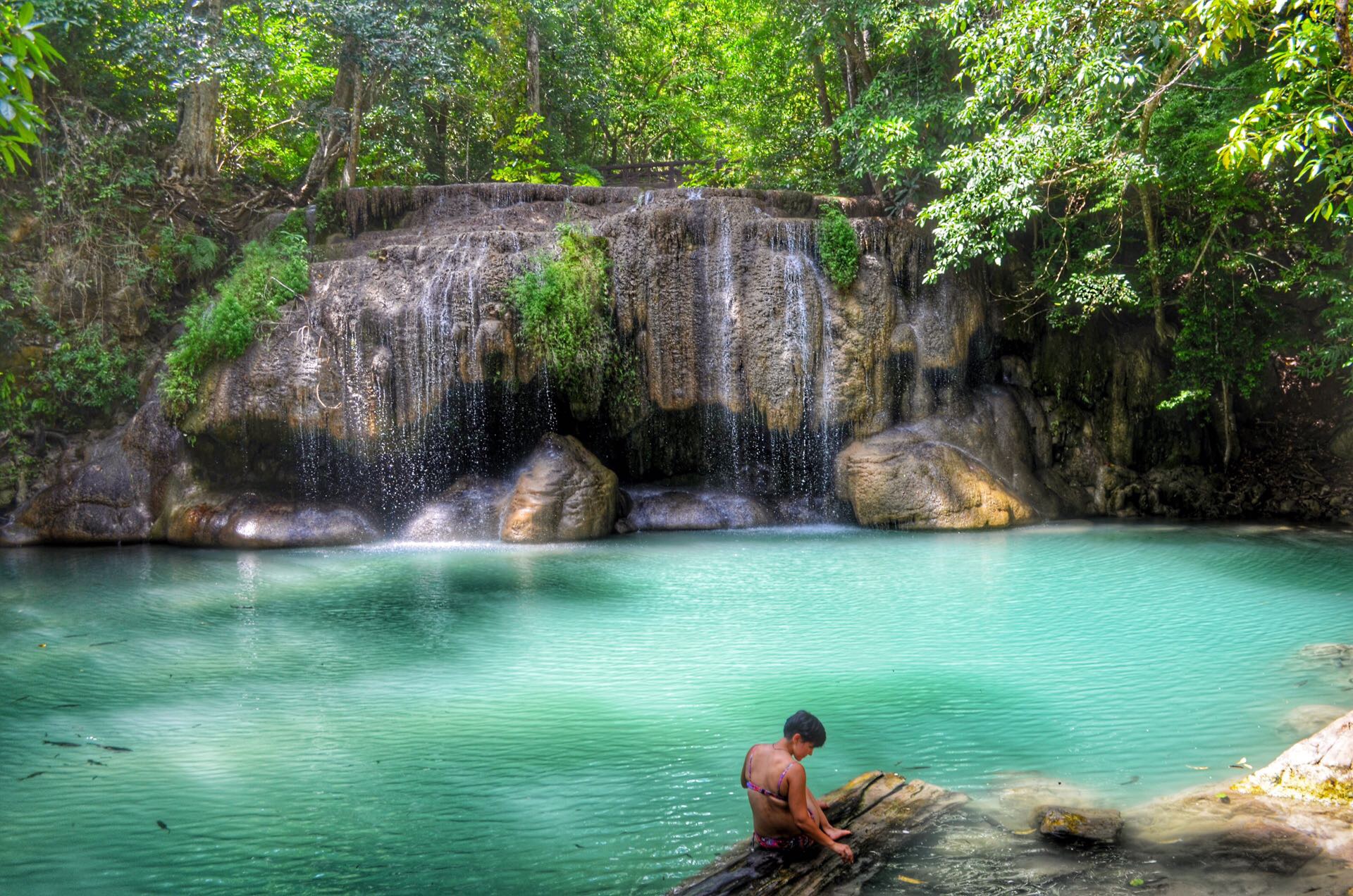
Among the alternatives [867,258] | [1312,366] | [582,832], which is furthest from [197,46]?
[1312,366]

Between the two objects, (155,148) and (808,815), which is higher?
(155,148)

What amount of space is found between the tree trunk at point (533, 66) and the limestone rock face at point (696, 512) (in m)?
11.4

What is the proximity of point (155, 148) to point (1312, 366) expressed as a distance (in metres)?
19.2

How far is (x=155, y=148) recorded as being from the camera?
60.2 ft

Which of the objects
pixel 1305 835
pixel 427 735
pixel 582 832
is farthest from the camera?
pixel 427 735

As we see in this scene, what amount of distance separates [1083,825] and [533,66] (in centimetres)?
2235

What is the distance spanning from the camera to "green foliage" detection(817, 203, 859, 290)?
16.4 meters

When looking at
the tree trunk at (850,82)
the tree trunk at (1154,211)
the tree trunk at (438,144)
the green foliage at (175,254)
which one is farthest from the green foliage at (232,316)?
the tree trunk at (1154,211)

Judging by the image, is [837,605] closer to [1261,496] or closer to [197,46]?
[1261,496]

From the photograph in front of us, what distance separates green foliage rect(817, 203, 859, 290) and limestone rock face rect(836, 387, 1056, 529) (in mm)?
2604

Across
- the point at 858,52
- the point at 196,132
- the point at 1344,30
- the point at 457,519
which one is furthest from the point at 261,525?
the point at 858,52

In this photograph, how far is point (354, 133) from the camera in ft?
63.3

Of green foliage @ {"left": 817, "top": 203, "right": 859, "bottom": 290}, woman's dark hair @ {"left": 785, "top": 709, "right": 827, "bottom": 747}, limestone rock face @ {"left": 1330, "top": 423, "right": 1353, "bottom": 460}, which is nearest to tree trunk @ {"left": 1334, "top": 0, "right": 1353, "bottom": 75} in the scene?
woman's dark hair @ {"left": 785, "top": 709, "right": 827, "bottom": 747}

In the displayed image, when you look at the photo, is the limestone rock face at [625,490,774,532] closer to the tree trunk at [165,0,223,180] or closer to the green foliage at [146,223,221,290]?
the green foliage at [146,223,221,290]
